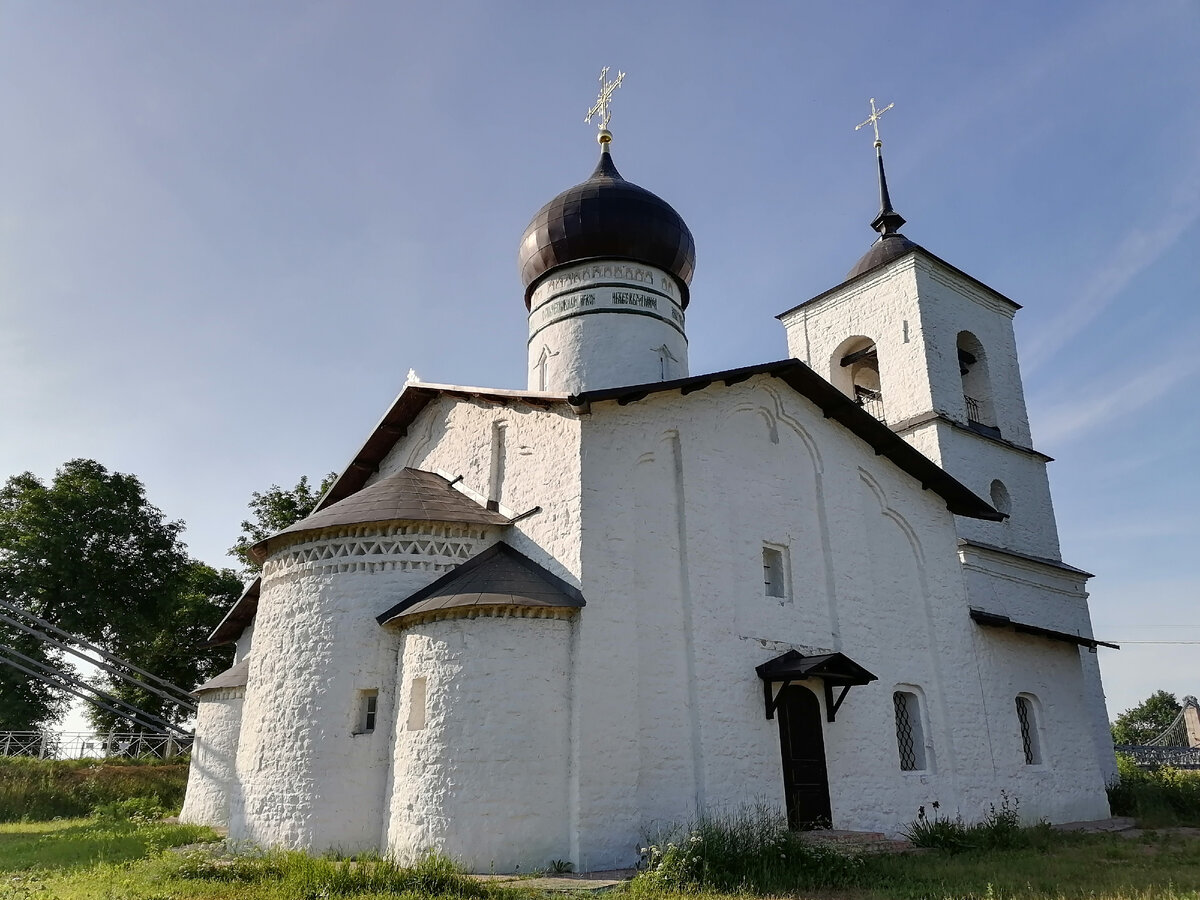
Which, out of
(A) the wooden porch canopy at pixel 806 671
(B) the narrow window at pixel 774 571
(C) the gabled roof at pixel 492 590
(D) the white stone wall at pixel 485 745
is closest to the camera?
(D) the white stone wall at pixel 485 745

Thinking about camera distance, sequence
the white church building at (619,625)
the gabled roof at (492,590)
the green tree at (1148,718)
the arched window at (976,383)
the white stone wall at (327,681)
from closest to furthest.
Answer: the white church building at (619,625) < the gabled roof at (492,590) < the white stone wall at (327,681) < the arched window at (976,383) < the green tree at (1148,718)

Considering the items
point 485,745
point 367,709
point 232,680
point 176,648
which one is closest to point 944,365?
point 485,745

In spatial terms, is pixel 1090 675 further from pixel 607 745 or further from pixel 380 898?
pixel 380 898

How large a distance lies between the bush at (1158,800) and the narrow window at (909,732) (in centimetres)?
417

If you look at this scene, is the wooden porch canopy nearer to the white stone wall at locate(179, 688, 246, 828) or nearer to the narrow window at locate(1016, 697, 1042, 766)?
the narrow window at locate(1016, 697, 1042, 766)

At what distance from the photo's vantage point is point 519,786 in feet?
28.1

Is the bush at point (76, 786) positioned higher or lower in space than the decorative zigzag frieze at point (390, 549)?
lower

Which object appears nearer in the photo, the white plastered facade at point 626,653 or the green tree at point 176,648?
the white plastered facade at point 626,653

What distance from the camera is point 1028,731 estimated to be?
46.2 ft

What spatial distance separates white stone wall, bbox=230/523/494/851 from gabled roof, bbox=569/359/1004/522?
2.94m

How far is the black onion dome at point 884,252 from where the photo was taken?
60.7 ft

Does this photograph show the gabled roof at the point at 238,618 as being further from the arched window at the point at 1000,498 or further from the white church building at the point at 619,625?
the arched window at the point at 1000,498

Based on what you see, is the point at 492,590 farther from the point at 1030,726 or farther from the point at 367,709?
the point at 1030,726

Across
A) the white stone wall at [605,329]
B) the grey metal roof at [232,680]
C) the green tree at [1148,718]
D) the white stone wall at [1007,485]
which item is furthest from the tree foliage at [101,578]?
the green tree at [1148,718]
